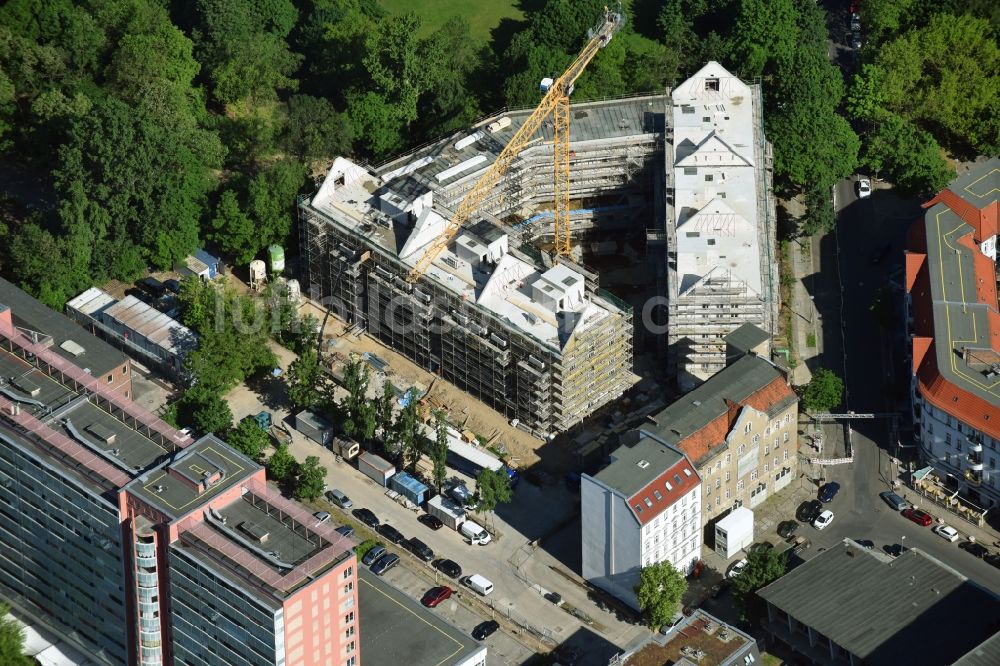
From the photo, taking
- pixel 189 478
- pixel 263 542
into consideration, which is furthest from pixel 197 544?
pixel 189 478

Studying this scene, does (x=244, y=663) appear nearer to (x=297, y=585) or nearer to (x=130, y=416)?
(x=297, y=585)

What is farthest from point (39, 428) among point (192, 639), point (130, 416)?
point (192, 639)

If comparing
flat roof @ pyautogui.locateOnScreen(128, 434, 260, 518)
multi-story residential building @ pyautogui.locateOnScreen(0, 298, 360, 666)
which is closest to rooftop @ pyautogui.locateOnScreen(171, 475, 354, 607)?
multi-story residential building @ pyautogui.locateOnScreen(0, 298, 360, 666)

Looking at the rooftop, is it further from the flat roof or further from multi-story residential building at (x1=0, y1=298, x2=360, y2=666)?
the flat roof

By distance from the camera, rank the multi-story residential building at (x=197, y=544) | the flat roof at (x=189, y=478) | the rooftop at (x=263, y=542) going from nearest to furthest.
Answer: the rooftop at (x=263, y=542) → the multi-story residential building at (x=197, y=544) → the flat roof at (x=189, y=478)

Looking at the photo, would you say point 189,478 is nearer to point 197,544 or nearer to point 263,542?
point 197,544

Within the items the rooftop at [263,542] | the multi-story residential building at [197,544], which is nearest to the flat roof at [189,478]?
the multi-story residential building at [197,544]

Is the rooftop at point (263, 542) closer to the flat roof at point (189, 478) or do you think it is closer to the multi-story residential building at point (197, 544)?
the multi-story residential building at point (197, 544)
